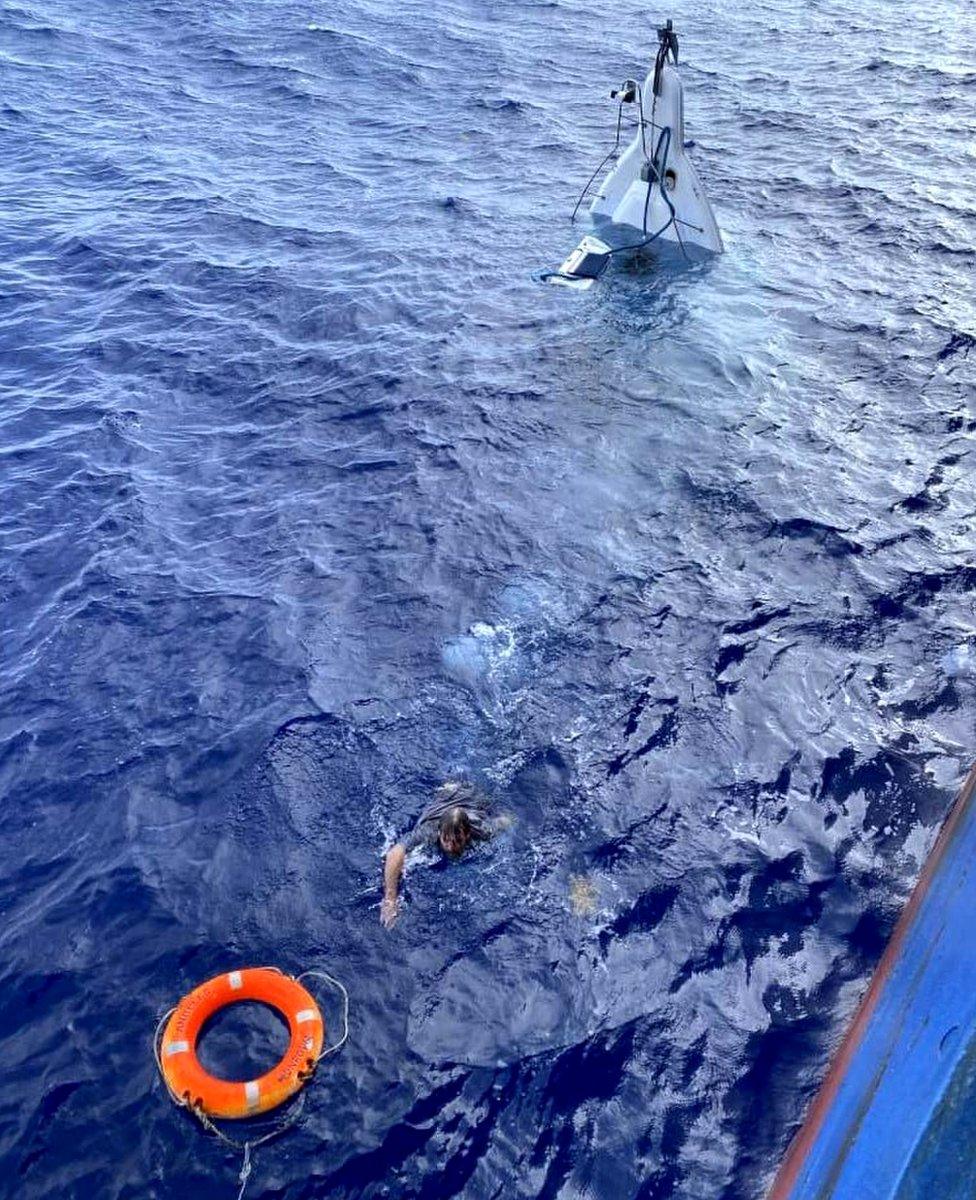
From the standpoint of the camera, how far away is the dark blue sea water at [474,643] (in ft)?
26.9

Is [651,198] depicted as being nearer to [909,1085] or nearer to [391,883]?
[391,883]

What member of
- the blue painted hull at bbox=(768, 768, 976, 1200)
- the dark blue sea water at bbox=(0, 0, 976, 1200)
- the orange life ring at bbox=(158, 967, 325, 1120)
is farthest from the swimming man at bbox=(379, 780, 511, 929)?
the blue painted hull at bbox=(768, 768, 976, 1200)

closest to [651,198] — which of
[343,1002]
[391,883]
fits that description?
[391,883]

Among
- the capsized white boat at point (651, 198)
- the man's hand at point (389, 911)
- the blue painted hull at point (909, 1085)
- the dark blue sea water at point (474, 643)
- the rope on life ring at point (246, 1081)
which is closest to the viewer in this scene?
the blue painted hull at point (909, 1085)

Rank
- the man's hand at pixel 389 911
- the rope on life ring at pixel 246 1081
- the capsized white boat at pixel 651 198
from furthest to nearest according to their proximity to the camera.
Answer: the capsized white boat at pixel 651 198
the man's hand at pixel 389 911
the rope on life ring at pixel 246 1081

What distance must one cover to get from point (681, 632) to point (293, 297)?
35.7ft

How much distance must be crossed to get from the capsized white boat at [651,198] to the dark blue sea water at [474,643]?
2.39ft

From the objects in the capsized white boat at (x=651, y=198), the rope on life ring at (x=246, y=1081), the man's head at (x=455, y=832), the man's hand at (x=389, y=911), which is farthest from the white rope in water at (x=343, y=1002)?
the capsized white boat at (x=651, y=198)

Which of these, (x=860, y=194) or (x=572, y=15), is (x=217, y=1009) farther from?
(x=572, y=15)

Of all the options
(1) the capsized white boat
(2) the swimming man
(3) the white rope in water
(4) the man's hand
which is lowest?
(3) the white rope in water

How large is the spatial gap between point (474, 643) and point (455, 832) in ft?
9.48

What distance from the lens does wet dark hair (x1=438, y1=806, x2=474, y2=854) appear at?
9367 mm

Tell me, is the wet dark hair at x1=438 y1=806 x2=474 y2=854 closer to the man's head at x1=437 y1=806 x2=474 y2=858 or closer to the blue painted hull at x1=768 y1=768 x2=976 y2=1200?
the man's head at x1=437 y1=806 x2=474 y2=858

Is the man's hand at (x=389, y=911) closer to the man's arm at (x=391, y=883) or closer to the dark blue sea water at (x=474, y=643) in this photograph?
the man's arm at (x=391, y=883)
